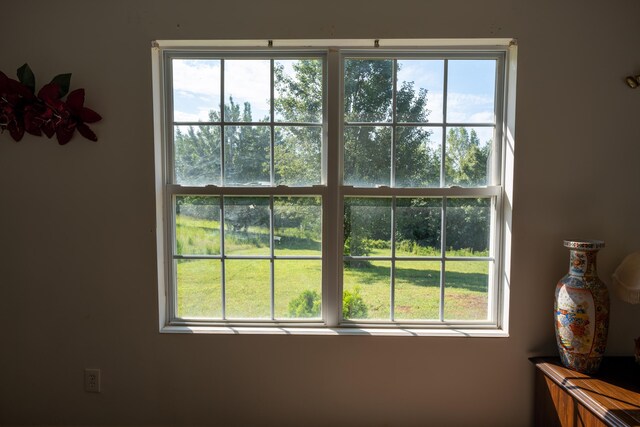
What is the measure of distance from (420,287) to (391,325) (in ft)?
0.83

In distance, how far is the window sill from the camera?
1.76m

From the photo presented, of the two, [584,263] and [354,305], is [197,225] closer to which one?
[354,305]

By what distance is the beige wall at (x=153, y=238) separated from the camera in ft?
5.51

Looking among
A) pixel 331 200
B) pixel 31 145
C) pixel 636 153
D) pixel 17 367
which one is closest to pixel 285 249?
pixel 331 200

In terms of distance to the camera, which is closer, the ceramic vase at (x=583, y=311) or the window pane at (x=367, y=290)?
the ceramic vase at (x=583, y=311)

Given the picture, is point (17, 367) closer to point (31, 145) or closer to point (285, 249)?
point (31, 145)

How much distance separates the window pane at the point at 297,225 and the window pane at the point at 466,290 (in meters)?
0.71

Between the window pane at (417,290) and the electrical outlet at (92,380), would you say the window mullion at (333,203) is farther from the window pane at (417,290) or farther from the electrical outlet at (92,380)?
the electrical outlet at (92,380)

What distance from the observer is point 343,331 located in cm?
180

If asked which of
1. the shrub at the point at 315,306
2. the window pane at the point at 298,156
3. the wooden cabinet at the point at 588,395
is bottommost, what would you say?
the wooden cabinet at the point at 588,395

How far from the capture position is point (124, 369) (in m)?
1.79

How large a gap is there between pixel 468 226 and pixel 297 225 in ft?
2.94

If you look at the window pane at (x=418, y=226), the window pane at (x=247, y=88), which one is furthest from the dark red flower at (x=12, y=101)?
the window pane at (x=418, y=226)

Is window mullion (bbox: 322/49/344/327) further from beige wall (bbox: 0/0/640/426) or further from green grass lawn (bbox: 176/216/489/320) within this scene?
beige wall (bbox: 0/0/640/426)
